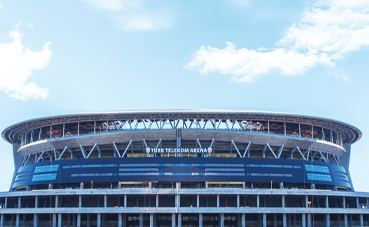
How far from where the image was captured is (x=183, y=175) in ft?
344

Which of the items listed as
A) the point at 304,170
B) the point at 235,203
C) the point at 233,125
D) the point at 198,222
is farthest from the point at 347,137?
the point at 198,222

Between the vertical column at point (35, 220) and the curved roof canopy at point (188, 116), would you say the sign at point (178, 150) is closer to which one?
the curved roof canopy at point (188, 116)

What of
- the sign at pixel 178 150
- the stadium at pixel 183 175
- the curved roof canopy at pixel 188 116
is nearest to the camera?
the stadium at pixel 183 175

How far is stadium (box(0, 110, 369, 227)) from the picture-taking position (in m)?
97.3

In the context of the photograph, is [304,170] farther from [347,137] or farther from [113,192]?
[113,192]

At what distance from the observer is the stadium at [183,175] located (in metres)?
97.3

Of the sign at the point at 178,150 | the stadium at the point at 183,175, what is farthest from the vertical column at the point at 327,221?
the sign at the point at 178,150

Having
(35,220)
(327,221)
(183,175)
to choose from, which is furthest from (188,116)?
(35,220)

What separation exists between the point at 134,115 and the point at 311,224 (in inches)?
2149

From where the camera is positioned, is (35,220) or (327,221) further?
(327,221)

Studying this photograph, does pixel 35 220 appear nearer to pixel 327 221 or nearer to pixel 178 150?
pixel 178 150

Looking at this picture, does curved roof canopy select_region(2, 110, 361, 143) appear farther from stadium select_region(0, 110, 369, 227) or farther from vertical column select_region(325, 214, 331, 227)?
vertical column select_region(325, 214, 331, 227)

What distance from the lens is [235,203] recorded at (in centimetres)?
10406

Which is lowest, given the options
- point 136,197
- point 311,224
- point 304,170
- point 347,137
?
point 311,224
